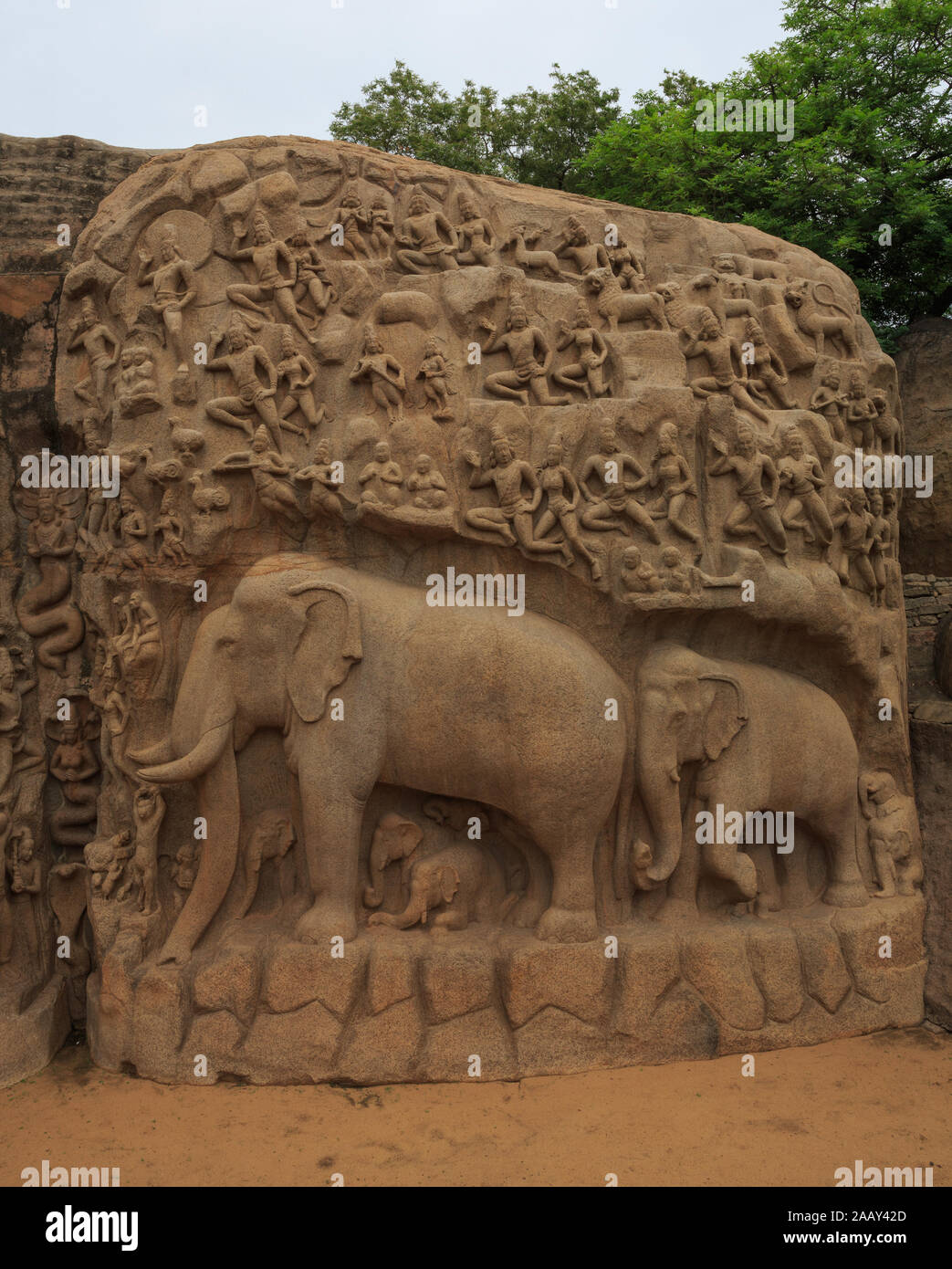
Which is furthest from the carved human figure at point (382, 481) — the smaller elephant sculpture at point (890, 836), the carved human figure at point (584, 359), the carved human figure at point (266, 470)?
the smaller elephant sculpture at point (890, 836)

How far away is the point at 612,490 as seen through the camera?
6.09 metres

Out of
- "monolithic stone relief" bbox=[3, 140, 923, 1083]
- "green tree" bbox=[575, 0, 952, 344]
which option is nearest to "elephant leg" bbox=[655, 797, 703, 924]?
"monolithic stone relief" bbox=[3, 140, 923, 1083]

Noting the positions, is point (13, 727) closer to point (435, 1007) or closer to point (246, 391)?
point (246, 391)

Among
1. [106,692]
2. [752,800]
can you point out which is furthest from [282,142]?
[752,800]

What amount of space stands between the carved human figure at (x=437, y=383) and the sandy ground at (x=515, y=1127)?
3.98 m

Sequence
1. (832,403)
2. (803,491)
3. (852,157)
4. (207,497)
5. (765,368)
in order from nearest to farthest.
A: 1. (207,497)
2. (803,491)
3. (765,368)
4. (832,403)
5. (852,157)

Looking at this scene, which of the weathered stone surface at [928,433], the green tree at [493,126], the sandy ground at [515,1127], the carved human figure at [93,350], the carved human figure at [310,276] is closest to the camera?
the sandy ground at [515,1127]

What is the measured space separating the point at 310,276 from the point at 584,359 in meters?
1.80

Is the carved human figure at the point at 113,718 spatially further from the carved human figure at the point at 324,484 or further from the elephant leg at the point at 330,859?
the carved human figure at the point at 324,484

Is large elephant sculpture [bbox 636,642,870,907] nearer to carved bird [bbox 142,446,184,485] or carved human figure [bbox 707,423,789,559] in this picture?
carved human figure [bbox 707,423,789,559]

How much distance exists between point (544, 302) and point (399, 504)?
1.73 m

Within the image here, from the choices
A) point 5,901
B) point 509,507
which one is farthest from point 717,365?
point 5,901

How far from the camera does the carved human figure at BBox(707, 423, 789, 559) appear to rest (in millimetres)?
6242

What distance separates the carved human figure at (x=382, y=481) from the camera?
595cm
